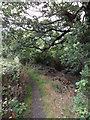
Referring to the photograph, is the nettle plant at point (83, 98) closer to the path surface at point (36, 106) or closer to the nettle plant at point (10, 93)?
the path surface at point (36, 106)

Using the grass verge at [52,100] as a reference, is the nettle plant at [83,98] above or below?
above

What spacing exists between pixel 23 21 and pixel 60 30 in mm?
1696

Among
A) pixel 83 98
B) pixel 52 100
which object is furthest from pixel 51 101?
pixel 83 98

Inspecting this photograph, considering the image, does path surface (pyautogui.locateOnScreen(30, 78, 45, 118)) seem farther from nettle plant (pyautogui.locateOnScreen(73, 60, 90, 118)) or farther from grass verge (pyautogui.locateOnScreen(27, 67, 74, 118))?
nettle plant (pyautogui.locateOnScreen(73, 60, 90, 118))

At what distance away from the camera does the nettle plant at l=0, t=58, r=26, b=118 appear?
7.85 feet

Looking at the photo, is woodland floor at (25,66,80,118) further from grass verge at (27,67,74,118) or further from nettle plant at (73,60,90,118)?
nettle plant at (73,60,90,118)

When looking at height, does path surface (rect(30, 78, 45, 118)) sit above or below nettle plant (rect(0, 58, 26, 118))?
below

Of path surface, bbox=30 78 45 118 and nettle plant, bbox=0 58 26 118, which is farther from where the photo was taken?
path surface, bbox=30 78 45 118

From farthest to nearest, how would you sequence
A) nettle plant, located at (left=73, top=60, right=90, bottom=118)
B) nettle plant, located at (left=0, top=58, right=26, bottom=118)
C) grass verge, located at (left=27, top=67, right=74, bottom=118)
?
grass verge, located at (left=27, top=67, right=74, bottom=118) → nettle plant, located at (left=0, top=58, right=26, bottom=118) → nettle plant, located at (left=73, top=60, right=90, bottom=118)

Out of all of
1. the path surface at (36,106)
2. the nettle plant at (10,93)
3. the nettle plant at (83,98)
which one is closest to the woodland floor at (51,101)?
the path surface at (36,106)

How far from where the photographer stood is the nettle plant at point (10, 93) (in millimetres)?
2391

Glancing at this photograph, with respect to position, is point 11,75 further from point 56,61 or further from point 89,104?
point 56,61

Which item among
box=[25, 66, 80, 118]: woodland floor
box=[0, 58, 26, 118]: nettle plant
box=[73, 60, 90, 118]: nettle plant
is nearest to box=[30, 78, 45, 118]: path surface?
box=[25, 66, 80, 118]: woodland floor

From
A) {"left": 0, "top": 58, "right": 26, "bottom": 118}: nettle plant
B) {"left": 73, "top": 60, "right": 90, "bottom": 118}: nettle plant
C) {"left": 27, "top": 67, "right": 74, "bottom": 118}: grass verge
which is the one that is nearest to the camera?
{"left": 73, "top": 60, "right": 90, "bottom": 118}: nettle plant
